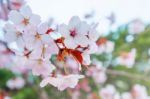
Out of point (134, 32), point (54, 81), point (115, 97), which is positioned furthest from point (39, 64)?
point (134, 32)

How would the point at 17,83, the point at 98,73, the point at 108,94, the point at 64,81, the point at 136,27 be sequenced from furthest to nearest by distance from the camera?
the point at 17,83
the point at 136,27
the point at 98,73
the point at 108,94
the point at 64,81

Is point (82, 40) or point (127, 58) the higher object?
point (82, 40)

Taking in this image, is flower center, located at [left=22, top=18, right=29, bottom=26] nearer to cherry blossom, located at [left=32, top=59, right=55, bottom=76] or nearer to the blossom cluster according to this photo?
the blossom cluster

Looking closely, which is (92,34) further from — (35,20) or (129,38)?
(129,38)

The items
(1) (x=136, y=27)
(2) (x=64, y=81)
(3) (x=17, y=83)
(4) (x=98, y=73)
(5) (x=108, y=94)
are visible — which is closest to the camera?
(2) (x=64, y=81)

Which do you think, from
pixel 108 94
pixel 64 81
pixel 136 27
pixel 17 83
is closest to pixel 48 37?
pixel 64 81

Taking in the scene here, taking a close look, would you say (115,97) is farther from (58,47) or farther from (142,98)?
(58,47)

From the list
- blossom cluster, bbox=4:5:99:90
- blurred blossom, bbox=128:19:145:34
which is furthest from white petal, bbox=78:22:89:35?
blurred blossom, bbox=128:19:145:34
